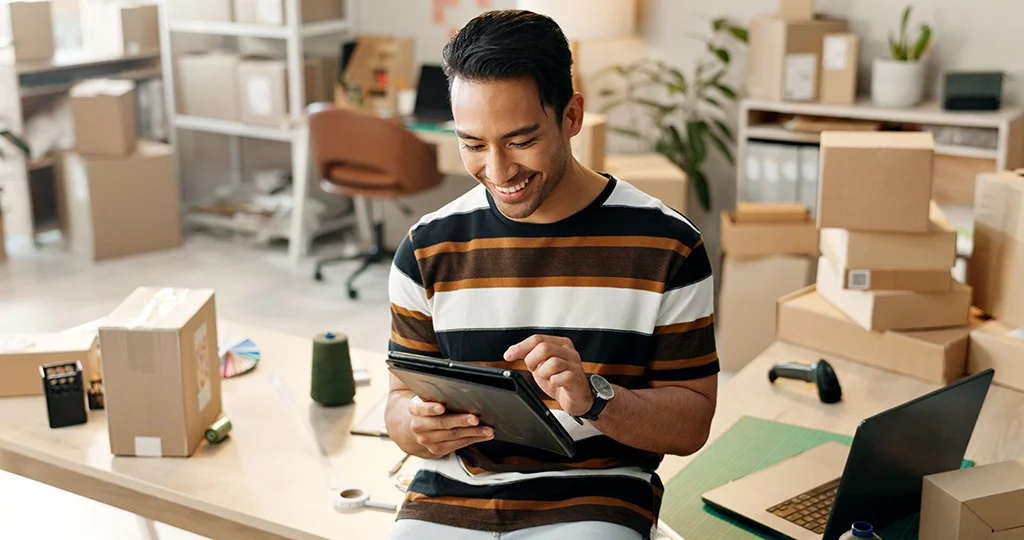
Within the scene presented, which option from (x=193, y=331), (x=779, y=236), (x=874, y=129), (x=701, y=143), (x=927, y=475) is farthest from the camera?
(x=701, y=143)

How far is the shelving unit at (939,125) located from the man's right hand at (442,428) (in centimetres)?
288

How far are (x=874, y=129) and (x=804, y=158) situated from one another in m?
0.27

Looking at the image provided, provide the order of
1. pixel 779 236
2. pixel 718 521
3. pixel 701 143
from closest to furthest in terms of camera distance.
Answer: pixel 718 521, pixel 779 236, pixel 701 143

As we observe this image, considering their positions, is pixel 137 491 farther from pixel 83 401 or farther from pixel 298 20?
pixel 298 20

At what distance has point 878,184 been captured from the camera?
2.47 metres

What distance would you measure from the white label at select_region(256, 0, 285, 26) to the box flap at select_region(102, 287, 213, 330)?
10.6ft

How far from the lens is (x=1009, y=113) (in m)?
3.84

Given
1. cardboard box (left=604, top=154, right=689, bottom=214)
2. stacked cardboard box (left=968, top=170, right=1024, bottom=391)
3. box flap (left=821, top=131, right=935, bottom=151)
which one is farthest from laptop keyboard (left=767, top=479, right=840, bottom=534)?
cardboard box (left=604, top=154, right=689, bottom=214)

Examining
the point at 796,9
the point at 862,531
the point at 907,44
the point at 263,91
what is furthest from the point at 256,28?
the point at 862,531

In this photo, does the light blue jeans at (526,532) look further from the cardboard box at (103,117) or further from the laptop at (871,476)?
the cardboard box at (103,117)

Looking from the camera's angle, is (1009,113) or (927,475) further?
(1009,113)

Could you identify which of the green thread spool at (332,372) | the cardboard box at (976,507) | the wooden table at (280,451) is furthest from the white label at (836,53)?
the cardboard box at (976,507)

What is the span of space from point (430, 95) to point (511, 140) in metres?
3.43

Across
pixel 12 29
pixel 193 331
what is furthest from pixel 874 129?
pixel 12 29
